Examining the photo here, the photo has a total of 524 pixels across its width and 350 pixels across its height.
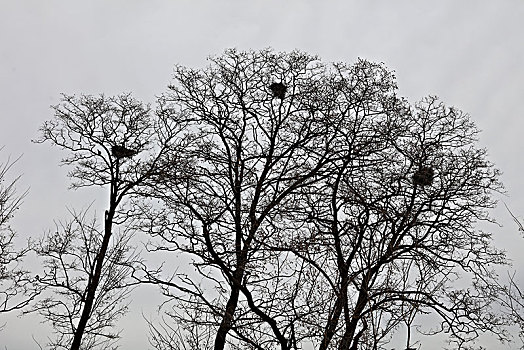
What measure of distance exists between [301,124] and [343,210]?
2.26 metres

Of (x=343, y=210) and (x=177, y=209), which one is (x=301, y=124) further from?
(x=177, y=209)

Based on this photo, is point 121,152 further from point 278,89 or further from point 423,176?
point 423,176

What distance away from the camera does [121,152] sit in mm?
14156

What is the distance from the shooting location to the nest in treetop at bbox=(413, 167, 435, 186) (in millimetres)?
11359

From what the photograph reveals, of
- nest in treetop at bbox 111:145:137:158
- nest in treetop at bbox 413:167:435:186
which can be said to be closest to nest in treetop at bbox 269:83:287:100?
nest in treetop at bbox 413:167:435:186

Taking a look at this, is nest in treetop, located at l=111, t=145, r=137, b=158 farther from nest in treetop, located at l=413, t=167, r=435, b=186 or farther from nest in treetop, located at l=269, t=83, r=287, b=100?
nest in treetop, located at l=413, t=167, r=435, b=186

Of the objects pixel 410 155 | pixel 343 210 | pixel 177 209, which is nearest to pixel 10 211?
pixel 177 209

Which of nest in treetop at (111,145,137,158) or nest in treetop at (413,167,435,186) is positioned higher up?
nest in treetop at (111,145,137,158)

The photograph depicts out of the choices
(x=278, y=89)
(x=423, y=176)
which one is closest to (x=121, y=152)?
(x=278, y=89)

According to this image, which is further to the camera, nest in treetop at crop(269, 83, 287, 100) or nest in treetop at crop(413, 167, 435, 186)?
nest in treetop at crop(269, 83, 287, 100)

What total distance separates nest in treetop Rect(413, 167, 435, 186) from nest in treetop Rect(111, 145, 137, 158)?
6494mm

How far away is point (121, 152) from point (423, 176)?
6767 millimetres

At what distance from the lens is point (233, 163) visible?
12500 mm

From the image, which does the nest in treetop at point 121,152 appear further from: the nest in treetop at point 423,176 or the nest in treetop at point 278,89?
the nest in treetop at point 423,176
